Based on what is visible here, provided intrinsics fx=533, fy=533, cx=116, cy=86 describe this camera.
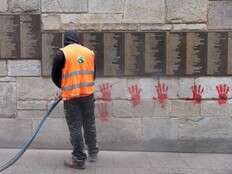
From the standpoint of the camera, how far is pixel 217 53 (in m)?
7.92

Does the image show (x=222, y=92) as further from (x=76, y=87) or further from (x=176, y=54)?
(x=76, y=87)

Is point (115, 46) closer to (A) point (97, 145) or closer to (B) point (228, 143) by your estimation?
(A) point (97, 145)

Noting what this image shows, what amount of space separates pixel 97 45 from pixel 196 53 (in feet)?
4.84

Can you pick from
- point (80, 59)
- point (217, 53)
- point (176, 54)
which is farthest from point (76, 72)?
point (217, 53)

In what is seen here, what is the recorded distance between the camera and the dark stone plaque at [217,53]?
7.89 m

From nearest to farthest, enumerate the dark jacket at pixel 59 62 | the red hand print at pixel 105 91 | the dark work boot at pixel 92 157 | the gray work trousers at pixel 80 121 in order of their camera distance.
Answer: the dark jacket at pixel 59 62
the gray work trousers at pixel 80 121
the dark work boot at pixel 92 157
the red hand print at pixel 105 91

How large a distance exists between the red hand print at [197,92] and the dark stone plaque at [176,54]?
0.97ft

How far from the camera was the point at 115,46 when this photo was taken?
7.90 meters

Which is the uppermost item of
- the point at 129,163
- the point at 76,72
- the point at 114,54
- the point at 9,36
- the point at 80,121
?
the point at 9,36

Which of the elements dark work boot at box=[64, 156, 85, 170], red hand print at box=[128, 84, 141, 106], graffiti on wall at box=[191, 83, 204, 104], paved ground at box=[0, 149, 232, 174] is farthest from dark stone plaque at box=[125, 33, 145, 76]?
dark work boot at box=[64, 156, 85, 170]

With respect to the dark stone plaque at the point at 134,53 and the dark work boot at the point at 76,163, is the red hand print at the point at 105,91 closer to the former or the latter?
the dark stone plaque at the point at 134,53

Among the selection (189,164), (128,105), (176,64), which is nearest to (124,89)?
(128,105)

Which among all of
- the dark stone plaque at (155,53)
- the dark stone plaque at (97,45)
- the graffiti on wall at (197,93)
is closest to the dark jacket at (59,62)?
the dark stone plaque at (97,45)

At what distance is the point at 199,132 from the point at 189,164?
2.54ft
